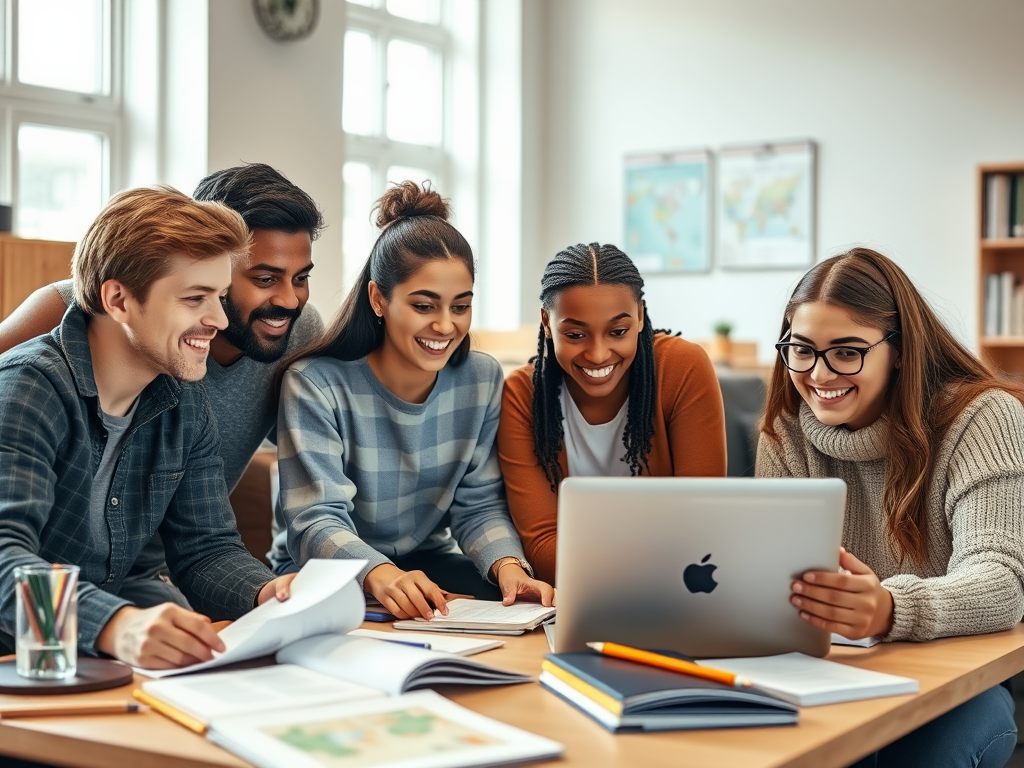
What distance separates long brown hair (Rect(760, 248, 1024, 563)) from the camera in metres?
1.73

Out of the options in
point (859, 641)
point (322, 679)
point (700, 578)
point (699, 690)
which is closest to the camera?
point (699, 690)

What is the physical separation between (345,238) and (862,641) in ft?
16.4

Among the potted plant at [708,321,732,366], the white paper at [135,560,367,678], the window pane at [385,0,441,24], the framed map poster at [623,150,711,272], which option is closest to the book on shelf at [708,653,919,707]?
the white paper at [135,560,367,678]

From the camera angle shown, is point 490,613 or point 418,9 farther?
point 418,9

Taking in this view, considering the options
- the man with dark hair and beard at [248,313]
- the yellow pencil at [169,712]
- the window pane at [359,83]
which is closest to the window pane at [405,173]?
the window pane at [359,83]

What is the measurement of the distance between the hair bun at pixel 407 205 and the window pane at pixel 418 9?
4.75m

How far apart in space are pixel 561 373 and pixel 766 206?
4697 millimetres

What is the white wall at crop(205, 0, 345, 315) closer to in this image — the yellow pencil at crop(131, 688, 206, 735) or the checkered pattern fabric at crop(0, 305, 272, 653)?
A: the checkered pattern fabric at crop(0, 305, 272, 653)

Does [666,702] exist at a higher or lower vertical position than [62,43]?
lower

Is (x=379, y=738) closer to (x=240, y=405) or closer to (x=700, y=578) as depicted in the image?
(x=700, y=578)

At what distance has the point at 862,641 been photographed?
1465 mm

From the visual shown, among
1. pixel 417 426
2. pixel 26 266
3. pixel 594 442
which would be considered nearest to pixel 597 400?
pixel 594 442

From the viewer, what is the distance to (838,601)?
1348mm

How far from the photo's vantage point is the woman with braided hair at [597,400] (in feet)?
6.71
